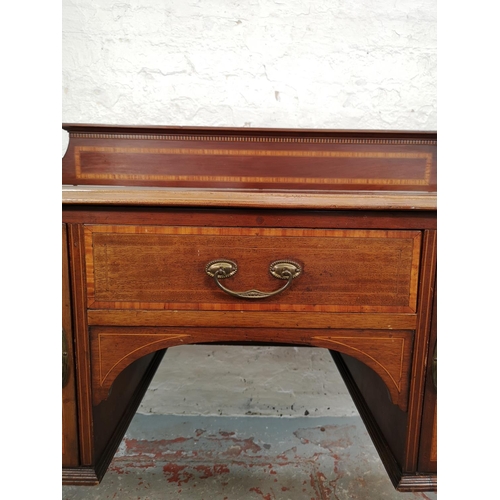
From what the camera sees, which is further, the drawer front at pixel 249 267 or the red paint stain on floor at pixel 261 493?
the red paint stain on floor at pixel 261 493

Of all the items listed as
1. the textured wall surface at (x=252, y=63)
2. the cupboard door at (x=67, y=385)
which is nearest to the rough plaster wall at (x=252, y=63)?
the textured wall surface at (x=252, y=63)

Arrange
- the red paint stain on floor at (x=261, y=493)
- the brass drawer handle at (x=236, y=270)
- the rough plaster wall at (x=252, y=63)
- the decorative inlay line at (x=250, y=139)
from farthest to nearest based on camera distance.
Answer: the rough plaster wall at (x=252, y=63) → the decorative inlay line at (x=250, y=139) → the red paint stain on floor at (x=261, y=493) → the brass drawer handle at (x=236, y=270)

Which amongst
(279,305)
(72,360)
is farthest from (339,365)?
(72,360)

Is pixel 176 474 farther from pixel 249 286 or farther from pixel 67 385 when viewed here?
pixel 249 286

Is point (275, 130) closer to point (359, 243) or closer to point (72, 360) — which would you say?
point (359, 243)

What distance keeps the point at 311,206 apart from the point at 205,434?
91 centimetres

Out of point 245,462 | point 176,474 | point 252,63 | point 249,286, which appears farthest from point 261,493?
point 252,63

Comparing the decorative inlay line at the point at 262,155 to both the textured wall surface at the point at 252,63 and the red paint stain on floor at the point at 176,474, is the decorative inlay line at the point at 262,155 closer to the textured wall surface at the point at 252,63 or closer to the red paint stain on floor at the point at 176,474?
the textured wall surface at the point at 252,63

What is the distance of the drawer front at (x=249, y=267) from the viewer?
699mm

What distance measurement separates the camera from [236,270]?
0.70 m

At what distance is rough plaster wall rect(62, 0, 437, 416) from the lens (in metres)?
1.15

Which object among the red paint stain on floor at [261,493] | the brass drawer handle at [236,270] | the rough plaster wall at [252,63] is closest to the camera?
the brass drawer handle at [236,270]

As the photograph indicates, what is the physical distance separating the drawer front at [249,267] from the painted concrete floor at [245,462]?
545 mm

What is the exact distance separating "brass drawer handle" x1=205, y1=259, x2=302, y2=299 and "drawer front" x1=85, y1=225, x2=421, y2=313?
1 centimetres
